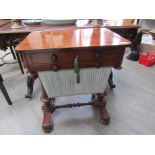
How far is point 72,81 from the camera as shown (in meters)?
1.20

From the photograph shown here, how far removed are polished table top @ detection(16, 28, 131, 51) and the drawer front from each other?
41mm

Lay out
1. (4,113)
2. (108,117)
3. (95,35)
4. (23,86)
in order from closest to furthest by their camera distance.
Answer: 1. (95,35)
2. (108,117)
3. (4,113)
4. (23,86)

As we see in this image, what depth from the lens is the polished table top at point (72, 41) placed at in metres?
1.00

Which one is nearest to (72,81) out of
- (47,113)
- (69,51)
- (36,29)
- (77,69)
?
(77,69)

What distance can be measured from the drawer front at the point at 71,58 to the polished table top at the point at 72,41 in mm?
41

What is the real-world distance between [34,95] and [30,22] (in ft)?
2.73

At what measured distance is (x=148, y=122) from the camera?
139 cm

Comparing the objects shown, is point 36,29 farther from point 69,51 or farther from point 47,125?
point 47,125

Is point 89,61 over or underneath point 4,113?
over

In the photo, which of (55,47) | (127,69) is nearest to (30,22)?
(55,47)

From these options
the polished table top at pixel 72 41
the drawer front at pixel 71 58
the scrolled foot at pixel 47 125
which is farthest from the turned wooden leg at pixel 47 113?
the polished table top at pixel 72 41

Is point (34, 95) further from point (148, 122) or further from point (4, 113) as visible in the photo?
point (148, 122)

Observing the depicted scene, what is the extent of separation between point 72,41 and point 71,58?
0.13 m
